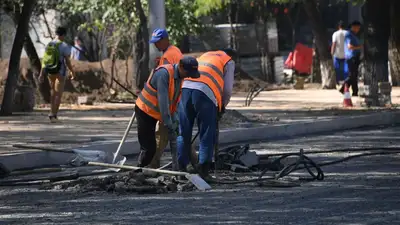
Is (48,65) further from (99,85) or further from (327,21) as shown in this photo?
(327,21)

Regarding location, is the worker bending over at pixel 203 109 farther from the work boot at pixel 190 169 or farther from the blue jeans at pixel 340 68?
Answer: the blue jeans at pixel 340 68

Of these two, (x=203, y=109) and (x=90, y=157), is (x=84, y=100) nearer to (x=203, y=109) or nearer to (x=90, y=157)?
(x=90, y=157)

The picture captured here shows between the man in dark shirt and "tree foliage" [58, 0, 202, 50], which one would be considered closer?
the man in dark shirt

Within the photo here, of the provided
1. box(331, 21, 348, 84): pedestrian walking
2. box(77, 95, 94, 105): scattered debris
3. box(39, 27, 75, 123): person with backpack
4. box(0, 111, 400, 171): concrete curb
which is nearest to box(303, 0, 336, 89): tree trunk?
box(331, 21, 348, 84): pedestrian walking

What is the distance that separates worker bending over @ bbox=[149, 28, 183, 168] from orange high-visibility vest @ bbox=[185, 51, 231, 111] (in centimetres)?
29

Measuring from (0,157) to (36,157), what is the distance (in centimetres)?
59

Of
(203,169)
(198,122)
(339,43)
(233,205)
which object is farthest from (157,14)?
(339,43)

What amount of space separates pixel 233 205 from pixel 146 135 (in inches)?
87.0

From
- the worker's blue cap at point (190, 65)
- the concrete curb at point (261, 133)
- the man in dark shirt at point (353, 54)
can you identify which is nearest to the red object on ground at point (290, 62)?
the man in dark shirt at point (353, 54)

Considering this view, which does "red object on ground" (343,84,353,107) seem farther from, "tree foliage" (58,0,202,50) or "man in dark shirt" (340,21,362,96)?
"tree foliage" (58,0,202,50)

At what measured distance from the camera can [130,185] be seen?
10805mm

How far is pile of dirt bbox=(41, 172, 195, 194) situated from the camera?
1071cm

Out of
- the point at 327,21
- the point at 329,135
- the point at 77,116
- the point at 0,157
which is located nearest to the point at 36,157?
the point at 0,157

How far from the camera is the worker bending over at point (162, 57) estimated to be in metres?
11.8
